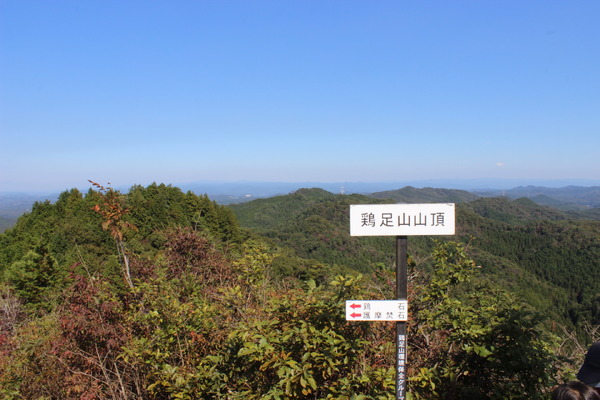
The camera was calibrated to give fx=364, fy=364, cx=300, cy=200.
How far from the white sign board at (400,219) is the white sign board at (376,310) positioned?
471 mm

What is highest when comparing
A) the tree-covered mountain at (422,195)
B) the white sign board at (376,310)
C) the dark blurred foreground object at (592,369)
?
the white sign board at (376,310)

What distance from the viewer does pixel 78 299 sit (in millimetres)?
3857

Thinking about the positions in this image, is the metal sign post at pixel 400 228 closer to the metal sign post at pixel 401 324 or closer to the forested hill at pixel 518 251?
the metal sign post at pixel 401 324

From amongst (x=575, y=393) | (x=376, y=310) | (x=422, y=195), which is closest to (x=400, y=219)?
(x=376, y=310)

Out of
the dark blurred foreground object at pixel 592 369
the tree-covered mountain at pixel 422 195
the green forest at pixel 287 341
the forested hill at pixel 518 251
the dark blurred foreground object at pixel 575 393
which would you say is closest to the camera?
the dark blurred foreground object at pixel 575 393

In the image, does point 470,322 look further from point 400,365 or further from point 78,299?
point 78,299

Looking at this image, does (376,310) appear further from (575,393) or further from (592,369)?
(592,369)

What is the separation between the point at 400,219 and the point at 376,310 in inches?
25.4

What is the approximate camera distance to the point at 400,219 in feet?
8.29

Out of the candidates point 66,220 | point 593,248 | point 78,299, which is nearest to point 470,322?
point 78,299

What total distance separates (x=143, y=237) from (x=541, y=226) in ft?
248

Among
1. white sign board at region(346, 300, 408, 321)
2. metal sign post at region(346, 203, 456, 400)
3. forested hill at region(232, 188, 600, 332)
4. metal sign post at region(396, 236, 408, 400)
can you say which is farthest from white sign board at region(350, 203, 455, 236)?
forested hill at region(232, 188, 600, 332)

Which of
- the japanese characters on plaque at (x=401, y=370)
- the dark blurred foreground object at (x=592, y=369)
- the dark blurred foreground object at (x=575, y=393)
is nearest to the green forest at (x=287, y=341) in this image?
the japanese characters on plaque at (x=401, y=370)

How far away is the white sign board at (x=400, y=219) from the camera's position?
2.50m
